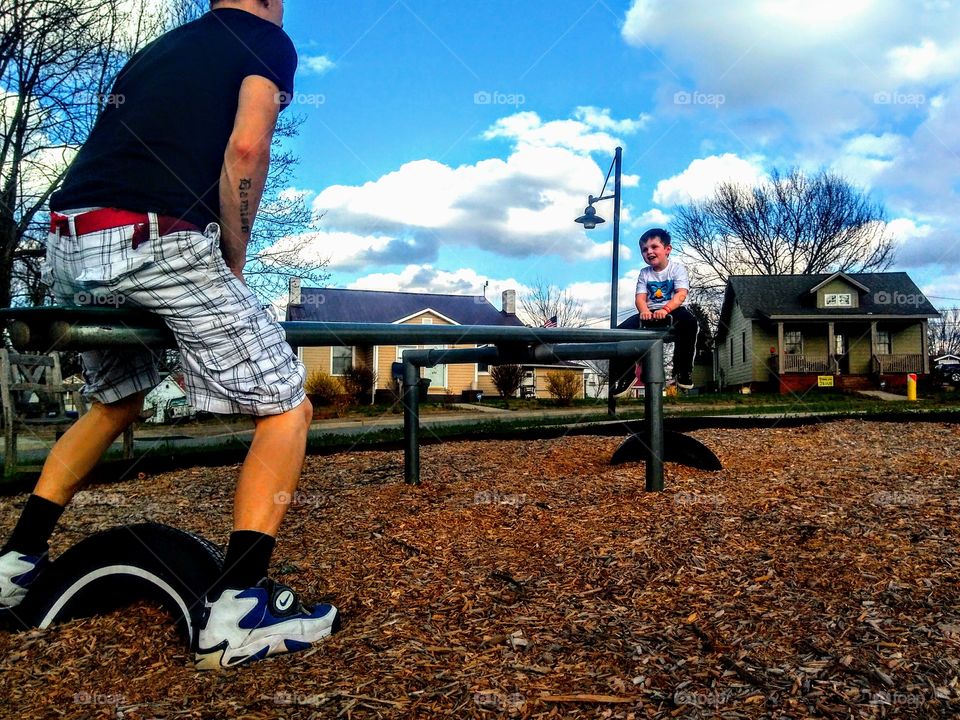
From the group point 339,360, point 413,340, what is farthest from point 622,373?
point 339,360

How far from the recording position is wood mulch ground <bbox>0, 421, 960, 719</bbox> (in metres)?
1.46

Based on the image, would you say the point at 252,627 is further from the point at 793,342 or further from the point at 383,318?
the point at 793,342

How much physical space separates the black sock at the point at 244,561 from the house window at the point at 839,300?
3165 cm

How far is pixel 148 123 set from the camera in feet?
5.71

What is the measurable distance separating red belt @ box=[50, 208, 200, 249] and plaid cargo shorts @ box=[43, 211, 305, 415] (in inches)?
0.5

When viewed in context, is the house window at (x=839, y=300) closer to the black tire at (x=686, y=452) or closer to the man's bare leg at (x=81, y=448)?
the black tire at (x=686, y=452)

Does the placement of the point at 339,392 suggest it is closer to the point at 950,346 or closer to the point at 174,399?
the point at 174,399

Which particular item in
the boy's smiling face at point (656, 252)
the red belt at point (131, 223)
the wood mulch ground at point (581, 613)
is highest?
the boy's smiling face at point (656, 252)

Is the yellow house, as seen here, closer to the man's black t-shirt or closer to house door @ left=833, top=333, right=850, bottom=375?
house door @ left=833, top=333, right=850, bottom=375

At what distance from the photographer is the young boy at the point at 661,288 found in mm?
5316

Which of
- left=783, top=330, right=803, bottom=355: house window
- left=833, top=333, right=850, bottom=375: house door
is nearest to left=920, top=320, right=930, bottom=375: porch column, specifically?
left=833, top=333, right=850, bottom=375: house door

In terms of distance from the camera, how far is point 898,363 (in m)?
28.4

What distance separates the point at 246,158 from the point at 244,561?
0.99 meters

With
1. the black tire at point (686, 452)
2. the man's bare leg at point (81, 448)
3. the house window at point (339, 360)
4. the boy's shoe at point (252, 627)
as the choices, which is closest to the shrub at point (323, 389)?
the house window at point (339, 360)
